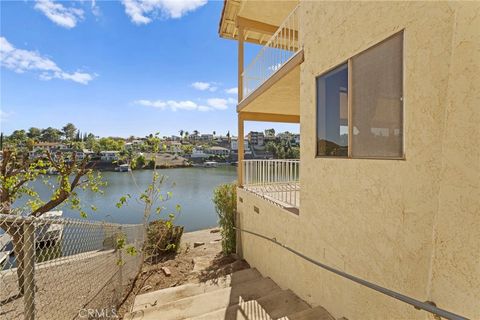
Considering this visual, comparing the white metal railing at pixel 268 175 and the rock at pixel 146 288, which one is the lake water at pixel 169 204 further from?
the rock at pixel 146 288

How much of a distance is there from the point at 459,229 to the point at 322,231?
5.88 feet

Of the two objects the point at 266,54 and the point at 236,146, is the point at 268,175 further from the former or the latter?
the point at 236,146

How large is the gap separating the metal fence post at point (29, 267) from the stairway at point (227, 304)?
222 cm

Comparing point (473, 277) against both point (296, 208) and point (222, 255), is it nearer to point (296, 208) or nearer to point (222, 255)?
point (296, 208)

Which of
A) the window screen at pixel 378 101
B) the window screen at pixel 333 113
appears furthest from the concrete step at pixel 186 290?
the window screen at pixel 378 101

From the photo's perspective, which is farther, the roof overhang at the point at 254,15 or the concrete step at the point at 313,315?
the roof overhang at the point at 254,15

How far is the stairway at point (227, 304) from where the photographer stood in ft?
11.1

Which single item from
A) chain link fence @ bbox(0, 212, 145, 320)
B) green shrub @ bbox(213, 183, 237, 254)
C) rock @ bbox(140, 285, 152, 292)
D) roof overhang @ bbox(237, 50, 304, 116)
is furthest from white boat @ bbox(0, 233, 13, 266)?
green shrub @ bbox(213, 183, 237, 254)

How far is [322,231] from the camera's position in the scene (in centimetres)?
322

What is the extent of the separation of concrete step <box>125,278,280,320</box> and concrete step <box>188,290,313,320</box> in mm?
348

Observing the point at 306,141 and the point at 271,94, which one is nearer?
the point at 306,141

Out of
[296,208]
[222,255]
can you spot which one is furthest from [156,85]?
[296,208]

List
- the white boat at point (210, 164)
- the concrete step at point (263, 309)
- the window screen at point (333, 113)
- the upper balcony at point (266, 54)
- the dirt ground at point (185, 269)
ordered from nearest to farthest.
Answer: the window screen at point (333, 113)
the concrete step at point (263, 309)
the upper balcony at point (266, 54)
the dirt ground at point (185, 269)
the white boat at point (210, 164)

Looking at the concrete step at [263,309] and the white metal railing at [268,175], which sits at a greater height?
the white metal railing at [268,175]
